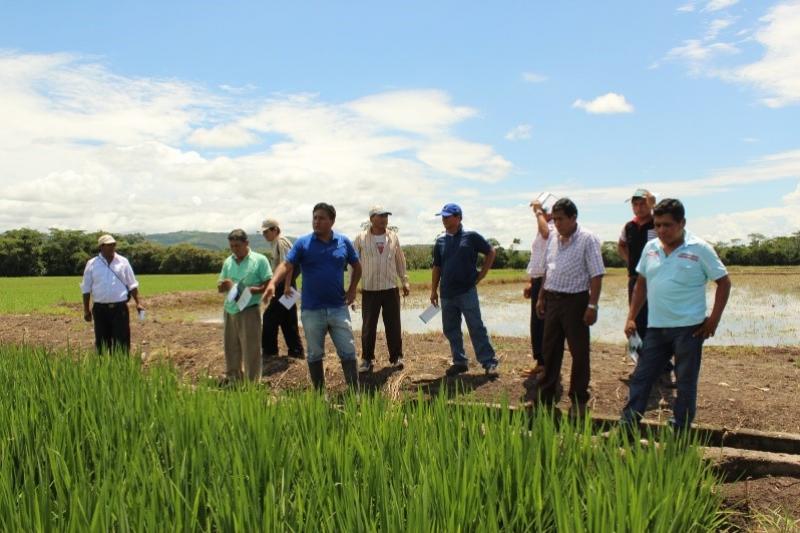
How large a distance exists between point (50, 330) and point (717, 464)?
11542mm

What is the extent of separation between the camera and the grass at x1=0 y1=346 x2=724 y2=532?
6.08ft

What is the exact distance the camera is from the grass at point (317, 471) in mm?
1854

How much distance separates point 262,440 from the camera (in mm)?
2506

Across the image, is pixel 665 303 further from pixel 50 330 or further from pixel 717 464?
pixel 50 330

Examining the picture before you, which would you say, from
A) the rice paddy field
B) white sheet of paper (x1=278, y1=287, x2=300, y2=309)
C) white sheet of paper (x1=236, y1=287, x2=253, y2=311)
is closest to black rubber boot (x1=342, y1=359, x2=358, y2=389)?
white sheet of paper (x1=278, y1=287, x2=300, y2=309)

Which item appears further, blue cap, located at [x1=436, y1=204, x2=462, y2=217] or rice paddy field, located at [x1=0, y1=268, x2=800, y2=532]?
blue cap, located at [x1=436, y1=204, x2=462, y2=217]

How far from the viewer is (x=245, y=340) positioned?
593 centimetres

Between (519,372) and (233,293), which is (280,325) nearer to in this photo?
(233,293)

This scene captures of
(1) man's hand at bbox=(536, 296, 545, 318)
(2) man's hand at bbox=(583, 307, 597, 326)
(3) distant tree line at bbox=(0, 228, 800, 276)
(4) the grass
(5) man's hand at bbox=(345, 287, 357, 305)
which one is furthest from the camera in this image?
(3) distant tree line at bbox=(0, 228, 800, 276)

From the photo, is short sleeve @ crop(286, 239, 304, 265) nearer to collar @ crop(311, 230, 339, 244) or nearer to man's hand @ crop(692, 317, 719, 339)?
collar @ crop(311, 230, 339, 244)

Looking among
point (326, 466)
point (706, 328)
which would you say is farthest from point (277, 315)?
point (326, 466)

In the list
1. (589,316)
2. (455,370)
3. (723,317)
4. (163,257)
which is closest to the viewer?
(589,316)

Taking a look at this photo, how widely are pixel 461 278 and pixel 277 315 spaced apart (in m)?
2.48

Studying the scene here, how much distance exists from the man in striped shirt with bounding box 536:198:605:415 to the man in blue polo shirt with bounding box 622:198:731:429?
63 centimetres
